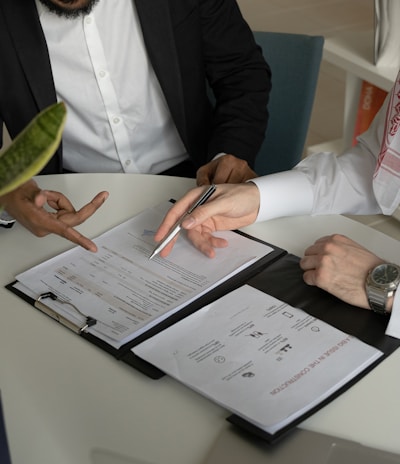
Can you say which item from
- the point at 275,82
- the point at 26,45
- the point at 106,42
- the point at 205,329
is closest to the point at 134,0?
the point at 106,42

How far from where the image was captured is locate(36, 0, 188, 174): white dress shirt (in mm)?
1854

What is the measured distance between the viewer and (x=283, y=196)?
1436 millimetres

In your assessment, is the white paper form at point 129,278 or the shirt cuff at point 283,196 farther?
the shirt cuff at point 283,196

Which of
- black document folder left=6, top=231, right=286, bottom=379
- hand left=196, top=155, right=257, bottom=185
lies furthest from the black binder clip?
hand left=196, top=155, right=257, bottom=185

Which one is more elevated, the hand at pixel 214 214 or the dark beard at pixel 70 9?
the dark beard at pixel 70 9

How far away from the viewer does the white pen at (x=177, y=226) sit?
1.31 meters

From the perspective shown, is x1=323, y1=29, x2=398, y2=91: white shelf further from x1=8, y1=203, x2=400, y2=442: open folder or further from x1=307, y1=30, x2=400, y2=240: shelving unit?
x1=8, y1=203, x2=400, y2=442: open folder

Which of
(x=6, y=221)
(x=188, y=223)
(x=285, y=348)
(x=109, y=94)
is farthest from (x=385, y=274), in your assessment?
(x=109, y=94)

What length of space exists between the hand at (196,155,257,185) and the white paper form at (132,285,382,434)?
0.43 meters

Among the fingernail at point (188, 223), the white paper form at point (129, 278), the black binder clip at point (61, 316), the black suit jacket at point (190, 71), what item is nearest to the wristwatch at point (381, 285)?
the white paper form at point (129, 278)

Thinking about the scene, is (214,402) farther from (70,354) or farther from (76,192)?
(76,192)

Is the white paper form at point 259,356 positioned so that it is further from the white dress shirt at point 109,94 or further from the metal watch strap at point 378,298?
the white dress shirt at point 109,94

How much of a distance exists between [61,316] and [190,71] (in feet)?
3.28

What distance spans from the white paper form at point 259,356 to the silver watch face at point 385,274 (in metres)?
0.13
